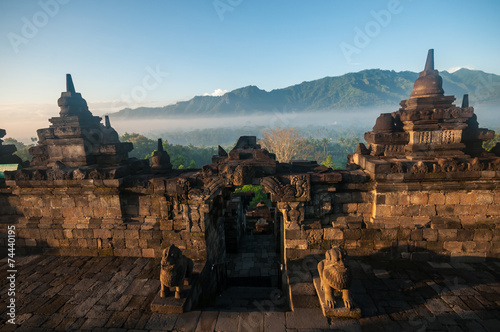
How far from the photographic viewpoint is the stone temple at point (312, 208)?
19.5ft

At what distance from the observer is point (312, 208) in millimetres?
6508

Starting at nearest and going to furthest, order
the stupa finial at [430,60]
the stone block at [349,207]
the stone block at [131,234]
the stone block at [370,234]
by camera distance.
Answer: the stone block at [370,234], the stone block at [349,207], the stone block at [131,234], the stupa finial at [430,60]

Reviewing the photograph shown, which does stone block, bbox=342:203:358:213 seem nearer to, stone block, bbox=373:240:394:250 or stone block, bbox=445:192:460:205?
stone block, bbox=373:240:394:250

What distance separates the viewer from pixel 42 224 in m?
7.34

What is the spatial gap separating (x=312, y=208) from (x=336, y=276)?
225cm

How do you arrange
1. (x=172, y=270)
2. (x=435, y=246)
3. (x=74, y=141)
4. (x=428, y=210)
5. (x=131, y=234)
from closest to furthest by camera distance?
(x=172, y=270) → (x=428, y=210) → (x=435, y=246) → (x=131, y=234) → (x=74, y=141)

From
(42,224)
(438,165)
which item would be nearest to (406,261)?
(438,165)

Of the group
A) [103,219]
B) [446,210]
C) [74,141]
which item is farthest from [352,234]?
[74,141]

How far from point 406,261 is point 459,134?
3919 mm

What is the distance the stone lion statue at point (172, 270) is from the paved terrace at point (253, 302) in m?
0.51

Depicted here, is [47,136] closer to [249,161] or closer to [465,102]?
[249,161]

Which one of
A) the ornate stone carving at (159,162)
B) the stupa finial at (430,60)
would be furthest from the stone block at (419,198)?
the ornate stone carving at (159,162)

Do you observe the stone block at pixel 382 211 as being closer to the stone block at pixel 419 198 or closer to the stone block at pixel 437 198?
the stone block at pixel 419 198

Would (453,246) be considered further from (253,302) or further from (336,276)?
(253,302)
